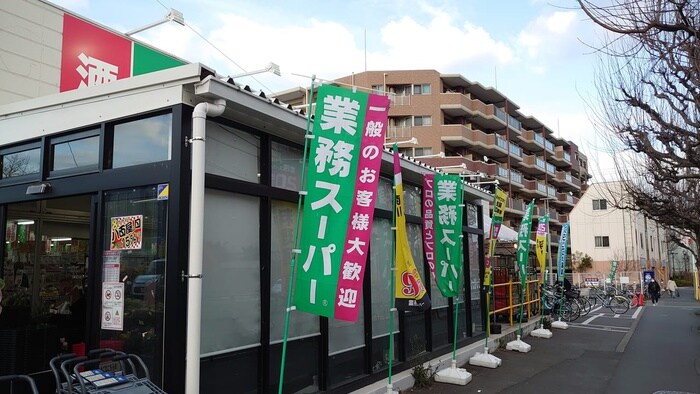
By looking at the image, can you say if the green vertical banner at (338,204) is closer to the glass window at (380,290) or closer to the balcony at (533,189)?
the glass window at (380,290)

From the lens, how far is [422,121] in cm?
4319

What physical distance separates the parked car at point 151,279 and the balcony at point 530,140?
52932 mm

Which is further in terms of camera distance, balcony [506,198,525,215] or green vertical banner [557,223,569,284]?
balcony [506,198,525,215]

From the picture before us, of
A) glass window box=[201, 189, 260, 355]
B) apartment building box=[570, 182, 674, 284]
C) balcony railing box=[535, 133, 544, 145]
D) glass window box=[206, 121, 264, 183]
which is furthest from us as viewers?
balcony railing box=[535, 133, 544, 145]

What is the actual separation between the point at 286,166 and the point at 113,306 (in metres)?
2.46

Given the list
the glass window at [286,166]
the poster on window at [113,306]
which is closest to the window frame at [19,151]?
the poster on window at [113,306]

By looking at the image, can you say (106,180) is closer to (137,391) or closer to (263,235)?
(263,235)

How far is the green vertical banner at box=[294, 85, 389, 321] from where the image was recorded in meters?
4.45

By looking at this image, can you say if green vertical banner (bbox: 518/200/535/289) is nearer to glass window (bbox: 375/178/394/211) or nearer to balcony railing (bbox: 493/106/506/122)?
glass window (bbox: 375/178/394/211)

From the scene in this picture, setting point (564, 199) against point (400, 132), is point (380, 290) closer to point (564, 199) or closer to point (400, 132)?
point (400, 132)

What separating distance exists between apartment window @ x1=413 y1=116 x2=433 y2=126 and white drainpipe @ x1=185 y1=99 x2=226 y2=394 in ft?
130

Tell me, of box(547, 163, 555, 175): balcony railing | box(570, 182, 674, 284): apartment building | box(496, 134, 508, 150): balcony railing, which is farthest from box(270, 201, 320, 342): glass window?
box(547, 163, 555, 175): balcony railing

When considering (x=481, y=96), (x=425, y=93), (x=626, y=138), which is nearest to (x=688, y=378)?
(x=626, y=138)

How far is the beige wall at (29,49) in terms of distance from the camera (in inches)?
290
